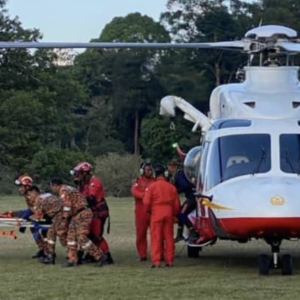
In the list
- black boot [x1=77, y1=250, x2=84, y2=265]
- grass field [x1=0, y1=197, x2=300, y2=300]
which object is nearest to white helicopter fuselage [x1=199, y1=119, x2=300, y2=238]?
grass field [x1=0, y1=197, x2=300, y2=300]

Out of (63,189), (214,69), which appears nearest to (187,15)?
(214,69)

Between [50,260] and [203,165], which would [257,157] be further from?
[50,260]

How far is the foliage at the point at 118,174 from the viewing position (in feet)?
173

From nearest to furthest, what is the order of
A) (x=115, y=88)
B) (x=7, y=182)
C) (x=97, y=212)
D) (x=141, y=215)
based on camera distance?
(x=97, y=212) → (x=141, y=215) → (x=7, y=182) → (x=115, y=88)

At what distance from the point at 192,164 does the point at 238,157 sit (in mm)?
2181

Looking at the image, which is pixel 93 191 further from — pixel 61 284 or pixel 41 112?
pixel 41 112

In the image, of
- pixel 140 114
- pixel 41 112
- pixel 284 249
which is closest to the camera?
pixel 284 249

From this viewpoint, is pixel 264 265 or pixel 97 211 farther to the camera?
pixel 97 211

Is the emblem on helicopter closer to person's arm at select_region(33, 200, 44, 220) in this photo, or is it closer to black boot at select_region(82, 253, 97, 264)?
black boot at select_region(82, 253, 97, 264)

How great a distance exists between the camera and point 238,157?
14617 mm

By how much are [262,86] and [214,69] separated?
33.9 m

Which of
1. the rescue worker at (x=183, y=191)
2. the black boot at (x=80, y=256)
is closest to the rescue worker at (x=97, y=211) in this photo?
the black boot at (x=80, y=256)

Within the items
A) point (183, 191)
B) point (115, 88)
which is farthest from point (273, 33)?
point (115, 88)

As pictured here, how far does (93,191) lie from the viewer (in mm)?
15922
